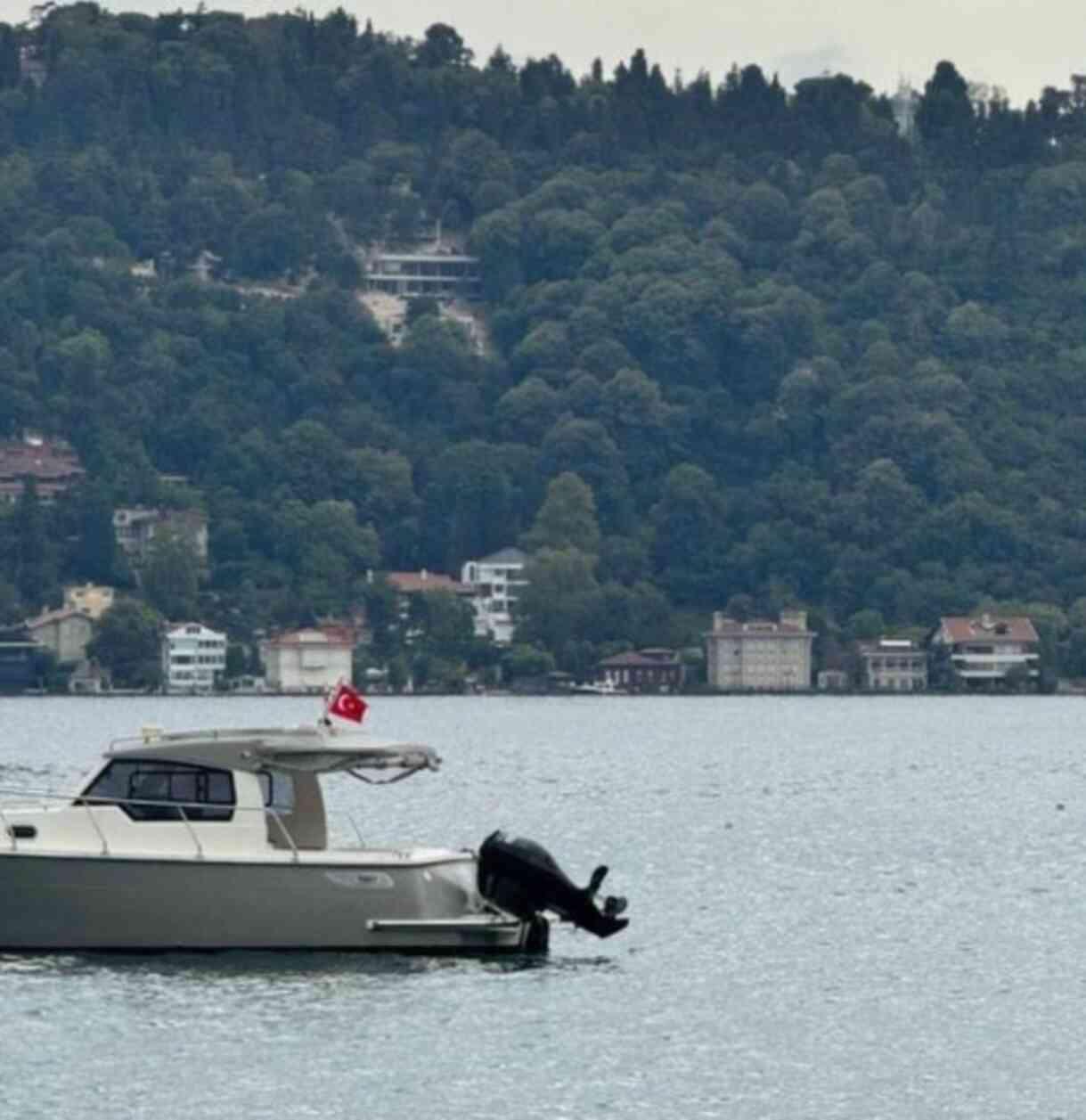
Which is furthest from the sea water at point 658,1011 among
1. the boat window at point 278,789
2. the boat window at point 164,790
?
the boat window at point 278,789

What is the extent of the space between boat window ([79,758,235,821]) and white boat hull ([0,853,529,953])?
3.22ft

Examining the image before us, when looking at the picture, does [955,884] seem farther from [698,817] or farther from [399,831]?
[698,817]

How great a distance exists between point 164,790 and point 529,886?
467 centimetres

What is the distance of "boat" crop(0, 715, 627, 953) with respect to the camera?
5788cm

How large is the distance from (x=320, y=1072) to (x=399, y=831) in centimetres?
3847

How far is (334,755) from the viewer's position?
59.7 meters

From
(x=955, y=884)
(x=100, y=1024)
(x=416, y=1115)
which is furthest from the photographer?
(x=955, y=884)

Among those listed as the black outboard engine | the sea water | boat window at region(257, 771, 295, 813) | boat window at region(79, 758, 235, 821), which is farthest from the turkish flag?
the sea water

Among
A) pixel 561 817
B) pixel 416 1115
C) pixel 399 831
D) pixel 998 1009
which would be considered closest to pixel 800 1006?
pixel 998 1009

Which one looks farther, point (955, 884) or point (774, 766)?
point (774, 766)

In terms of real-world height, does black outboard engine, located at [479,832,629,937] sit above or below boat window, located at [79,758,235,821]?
below

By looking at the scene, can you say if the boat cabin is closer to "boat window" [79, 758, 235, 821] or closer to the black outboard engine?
"boat window" [79, 758, 235, 821]

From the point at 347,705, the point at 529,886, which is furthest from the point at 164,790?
the point at 529,886

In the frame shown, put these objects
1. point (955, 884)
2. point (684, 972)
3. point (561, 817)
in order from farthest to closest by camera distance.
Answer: point (561, 817) < point (955, 884) < point (684, 972)
